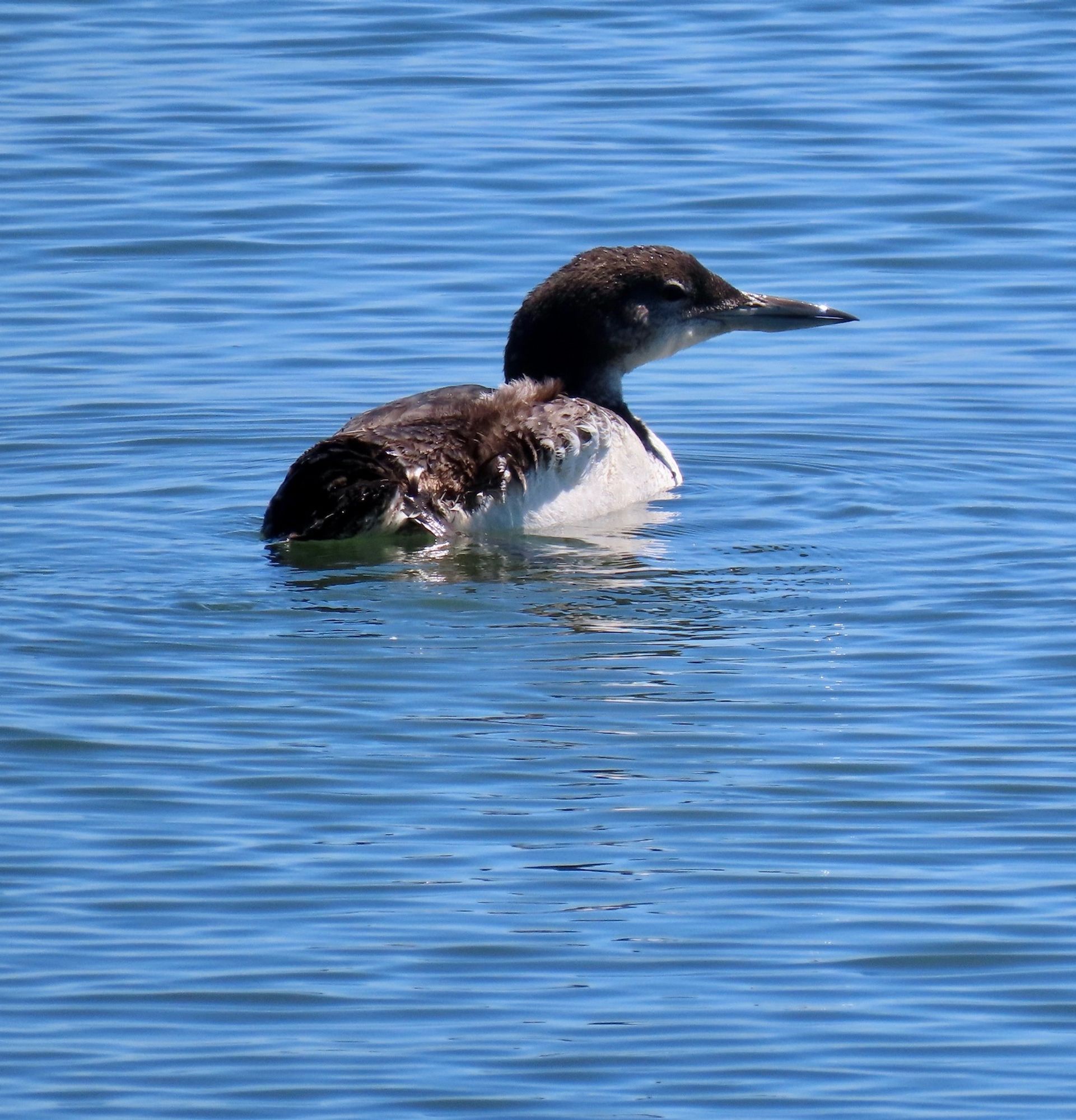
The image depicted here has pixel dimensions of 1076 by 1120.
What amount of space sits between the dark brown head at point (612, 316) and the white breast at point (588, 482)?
1.19 feet

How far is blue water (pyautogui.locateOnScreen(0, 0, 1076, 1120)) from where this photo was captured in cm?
495

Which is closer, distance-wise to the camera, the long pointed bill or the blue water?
the blue water

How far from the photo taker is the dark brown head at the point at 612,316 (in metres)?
9.76

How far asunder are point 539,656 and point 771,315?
11.7 feet

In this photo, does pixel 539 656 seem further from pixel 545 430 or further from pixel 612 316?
pixel 612 316

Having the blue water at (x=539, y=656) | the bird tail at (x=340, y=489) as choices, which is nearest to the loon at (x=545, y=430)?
the bird tail at (x=340, y=489)

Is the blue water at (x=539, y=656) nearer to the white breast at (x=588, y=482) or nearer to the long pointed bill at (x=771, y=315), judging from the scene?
the white breast at (x=588, y=482)

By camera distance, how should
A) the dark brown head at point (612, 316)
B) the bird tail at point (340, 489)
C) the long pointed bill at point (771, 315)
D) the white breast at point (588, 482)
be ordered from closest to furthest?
the bird tail at point (340, 489), the white breast at point (588, 482), the dark brown head at point (612, 316), the long pointed bill at point (771, 315)

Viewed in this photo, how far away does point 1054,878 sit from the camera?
18.5ft

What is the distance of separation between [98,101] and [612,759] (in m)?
11.3

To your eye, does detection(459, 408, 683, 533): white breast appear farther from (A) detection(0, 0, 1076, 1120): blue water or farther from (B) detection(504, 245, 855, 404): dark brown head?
(B) detection(504, 245, 855, 404): dark brown head

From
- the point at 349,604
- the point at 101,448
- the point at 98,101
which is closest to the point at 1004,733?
the point at 349,604

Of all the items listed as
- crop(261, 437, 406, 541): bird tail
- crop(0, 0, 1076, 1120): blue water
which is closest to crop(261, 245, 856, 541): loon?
crop(261, 437, 406, 541): bird tail

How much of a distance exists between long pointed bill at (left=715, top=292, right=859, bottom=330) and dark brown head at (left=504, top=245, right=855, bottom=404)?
17mm
